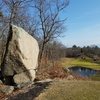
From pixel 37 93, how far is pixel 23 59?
3992mm

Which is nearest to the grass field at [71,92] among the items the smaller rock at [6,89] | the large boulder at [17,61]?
the smaller rock at [6,89]

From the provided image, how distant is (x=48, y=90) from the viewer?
1227 centimetres

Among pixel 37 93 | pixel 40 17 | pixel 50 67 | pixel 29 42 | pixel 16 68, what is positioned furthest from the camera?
pixel 40 17

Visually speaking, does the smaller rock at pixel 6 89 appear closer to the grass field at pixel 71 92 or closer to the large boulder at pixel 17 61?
the large boulder at pixel 17 61

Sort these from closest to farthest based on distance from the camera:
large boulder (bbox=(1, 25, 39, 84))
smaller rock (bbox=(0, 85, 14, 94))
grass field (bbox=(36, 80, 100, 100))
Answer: grass field (bbox=(36, 80, 100, 100)), smaller rock (bbox=(0, 85, 14, 94)), large boulder (bbox=(1, 25, 39, 84))

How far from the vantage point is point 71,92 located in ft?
38.9

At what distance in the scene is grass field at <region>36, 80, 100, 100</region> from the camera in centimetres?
1126

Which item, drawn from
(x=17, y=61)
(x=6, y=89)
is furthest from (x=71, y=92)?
(x=17, y=61)

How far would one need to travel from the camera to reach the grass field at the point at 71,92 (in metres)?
11.3

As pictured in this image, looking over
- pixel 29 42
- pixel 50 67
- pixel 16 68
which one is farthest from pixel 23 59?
pixel 50 67

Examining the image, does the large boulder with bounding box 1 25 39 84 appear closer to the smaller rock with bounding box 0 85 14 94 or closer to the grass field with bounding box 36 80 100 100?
the smaller rock with bounding box 0 85 14 94

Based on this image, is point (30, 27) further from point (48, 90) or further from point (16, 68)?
point (48, 90)

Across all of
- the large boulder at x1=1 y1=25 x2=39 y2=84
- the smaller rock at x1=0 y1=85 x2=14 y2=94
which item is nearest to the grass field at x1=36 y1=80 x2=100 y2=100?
the smaller rock at x1=0 y1=85 x2=14 y2=94

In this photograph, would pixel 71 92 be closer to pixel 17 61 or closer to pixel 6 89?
pixel 6 89
